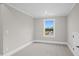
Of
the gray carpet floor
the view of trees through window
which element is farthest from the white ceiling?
the gray carpet floor

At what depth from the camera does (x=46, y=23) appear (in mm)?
5426

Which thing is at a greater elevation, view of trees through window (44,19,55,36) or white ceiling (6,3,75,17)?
white ceiling (6,3,75,17)

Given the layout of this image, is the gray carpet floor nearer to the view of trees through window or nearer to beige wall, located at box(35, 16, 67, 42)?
the view of trees through window

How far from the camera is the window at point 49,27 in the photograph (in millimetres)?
5145

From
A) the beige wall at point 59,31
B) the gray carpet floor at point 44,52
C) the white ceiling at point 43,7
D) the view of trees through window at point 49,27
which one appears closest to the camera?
the white ceiling at point 43,7

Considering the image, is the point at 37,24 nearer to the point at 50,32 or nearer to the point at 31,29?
the point at 31,29

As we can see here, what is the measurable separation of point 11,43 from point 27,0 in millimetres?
2644

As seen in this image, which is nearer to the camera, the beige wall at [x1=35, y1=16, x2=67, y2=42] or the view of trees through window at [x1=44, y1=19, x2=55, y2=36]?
the view of trees through window at [x1=44, y1=19, x2=55, y2=36]

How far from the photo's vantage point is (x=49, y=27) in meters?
5.25

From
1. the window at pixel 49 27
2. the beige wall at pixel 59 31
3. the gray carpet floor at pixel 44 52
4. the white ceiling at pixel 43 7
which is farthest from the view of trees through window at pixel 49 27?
the white ceiling at pixel 43 7

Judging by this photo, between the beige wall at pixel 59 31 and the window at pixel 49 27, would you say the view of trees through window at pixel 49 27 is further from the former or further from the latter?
the beige wall at pixel 59 31

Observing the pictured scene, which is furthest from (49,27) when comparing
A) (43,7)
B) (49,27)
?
(43,7)

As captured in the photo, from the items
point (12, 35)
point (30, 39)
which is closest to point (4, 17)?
point (12, 35)

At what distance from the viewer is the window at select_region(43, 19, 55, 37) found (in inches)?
203
